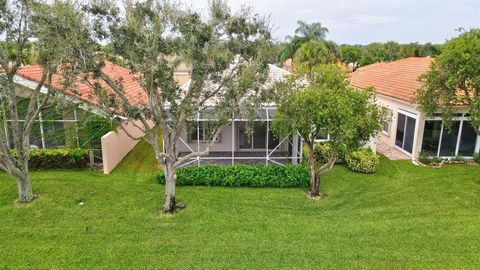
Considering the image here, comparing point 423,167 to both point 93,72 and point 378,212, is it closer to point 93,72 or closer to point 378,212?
point 378,212

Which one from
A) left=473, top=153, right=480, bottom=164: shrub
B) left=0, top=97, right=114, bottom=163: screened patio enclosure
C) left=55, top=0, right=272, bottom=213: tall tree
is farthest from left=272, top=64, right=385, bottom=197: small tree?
left=0, top=97, right=114, bottom=163: screened patio enclosure

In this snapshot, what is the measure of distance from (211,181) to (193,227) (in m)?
3.71

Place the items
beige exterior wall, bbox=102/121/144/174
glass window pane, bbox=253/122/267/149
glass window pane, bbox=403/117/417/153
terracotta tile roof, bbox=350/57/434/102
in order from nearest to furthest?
beige exterior wall, bbox=102/121/144/174, glass window pane, bbox=403/117/417/153, terracotta tile roof, bbox=350/57/434/102, glass window pane, bbox=253/122/267/149

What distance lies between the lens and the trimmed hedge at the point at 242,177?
48.9ft

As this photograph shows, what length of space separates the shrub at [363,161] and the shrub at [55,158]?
13840mm

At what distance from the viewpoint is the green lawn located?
31.7 ft

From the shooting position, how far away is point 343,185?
15289 millimetres

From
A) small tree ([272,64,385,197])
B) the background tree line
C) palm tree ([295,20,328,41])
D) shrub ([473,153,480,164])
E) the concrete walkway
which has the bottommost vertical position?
the concrete walkway

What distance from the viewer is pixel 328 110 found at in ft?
39.7

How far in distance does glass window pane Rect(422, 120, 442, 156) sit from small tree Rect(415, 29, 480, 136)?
127 inches

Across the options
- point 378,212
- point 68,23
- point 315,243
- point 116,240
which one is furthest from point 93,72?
point 378,212

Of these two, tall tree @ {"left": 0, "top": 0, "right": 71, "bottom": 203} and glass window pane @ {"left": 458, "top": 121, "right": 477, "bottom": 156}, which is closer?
tall tree @ {"left": 0, "top": 0, "right": 71, "bottom": 203}

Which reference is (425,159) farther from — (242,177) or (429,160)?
(242,177)

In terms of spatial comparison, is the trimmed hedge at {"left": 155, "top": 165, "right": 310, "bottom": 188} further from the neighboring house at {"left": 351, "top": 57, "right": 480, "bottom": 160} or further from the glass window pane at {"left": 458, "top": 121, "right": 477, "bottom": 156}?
the glass window pane at {"left": 458, "top": 121, "right": 477, "bottom": 156}
